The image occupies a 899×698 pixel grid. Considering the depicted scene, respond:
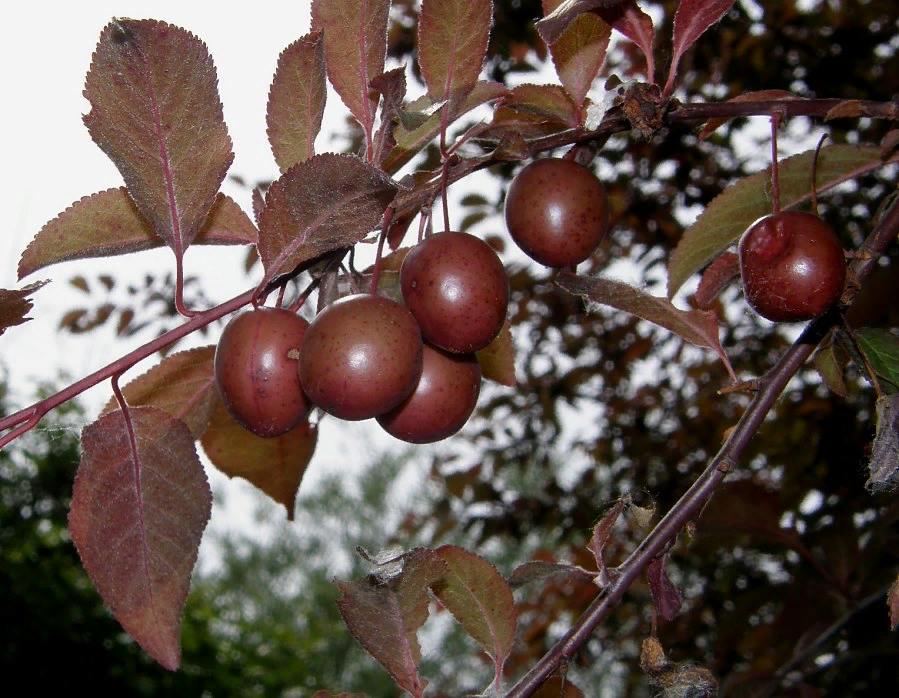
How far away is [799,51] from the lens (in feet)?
8.23

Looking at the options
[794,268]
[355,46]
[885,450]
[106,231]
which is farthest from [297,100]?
[885,450]

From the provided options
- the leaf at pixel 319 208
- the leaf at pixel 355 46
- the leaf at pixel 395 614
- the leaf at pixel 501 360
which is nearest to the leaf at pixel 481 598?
the leaf at pixel 395 614

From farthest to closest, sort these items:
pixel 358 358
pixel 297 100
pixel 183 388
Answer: pixel 183 388 < pixel 297 100 < pixel 358 358

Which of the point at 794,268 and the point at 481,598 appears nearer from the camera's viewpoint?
the point at 794,268

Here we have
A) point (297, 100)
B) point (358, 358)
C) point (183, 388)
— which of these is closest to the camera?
point (358, 358)

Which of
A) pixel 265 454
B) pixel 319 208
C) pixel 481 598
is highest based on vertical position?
pixel 319 208

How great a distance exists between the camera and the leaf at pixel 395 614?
725 mm

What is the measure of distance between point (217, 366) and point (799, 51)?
234 cm

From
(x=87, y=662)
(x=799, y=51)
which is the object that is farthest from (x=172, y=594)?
(x=87, y=662)

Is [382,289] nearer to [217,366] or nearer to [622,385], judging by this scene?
[217,366]

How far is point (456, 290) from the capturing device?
2.22 ft

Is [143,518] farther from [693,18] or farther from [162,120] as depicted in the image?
[693,18]

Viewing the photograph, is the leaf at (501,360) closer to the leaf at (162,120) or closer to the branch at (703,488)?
the branch at (703,488)

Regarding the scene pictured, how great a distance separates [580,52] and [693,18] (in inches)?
4.2
